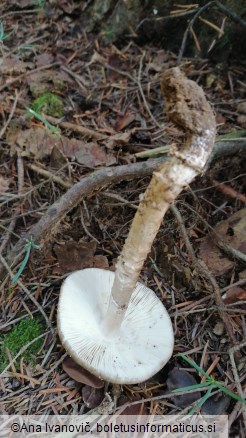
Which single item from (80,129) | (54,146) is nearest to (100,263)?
(54,146)

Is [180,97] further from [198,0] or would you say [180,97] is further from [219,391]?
[198,0]

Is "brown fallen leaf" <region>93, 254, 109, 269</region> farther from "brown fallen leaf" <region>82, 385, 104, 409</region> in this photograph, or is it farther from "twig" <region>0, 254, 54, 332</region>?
"brown fallen leaf" <region>82, 385, 104, 409</region>

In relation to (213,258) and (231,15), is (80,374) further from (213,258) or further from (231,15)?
(231,15)

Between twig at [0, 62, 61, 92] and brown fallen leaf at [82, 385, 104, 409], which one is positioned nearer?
brown fallen leaf at [82, 385, 104, 409]

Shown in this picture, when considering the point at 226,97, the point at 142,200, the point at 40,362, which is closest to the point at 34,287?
the point at 40,362

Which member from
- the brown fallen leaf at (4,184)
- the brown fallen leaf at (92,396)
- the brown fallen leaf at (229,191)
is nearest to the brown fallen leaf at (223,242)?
the brown fallen leaf at (229,191)

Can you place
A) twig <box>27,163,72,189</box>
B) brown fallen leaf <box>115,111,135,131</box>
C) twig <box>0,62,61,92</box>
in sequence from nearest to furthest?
twig <box>27,163,72,189</box> → brown fallen leaf <box>115,111,135,131</box> → twig <box>0,62,61,92</box>

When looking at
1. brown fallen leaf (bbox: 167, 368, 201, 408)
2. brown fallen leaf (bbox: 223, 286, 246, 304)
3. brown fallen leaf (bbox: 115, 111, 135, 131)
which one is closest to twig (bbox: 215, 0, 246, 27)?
brown fallen leaf (bbox: 115, 111, 135, 131)

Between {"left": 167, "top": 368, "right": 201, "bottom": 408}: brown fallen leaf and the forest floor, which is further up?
the forest floor
